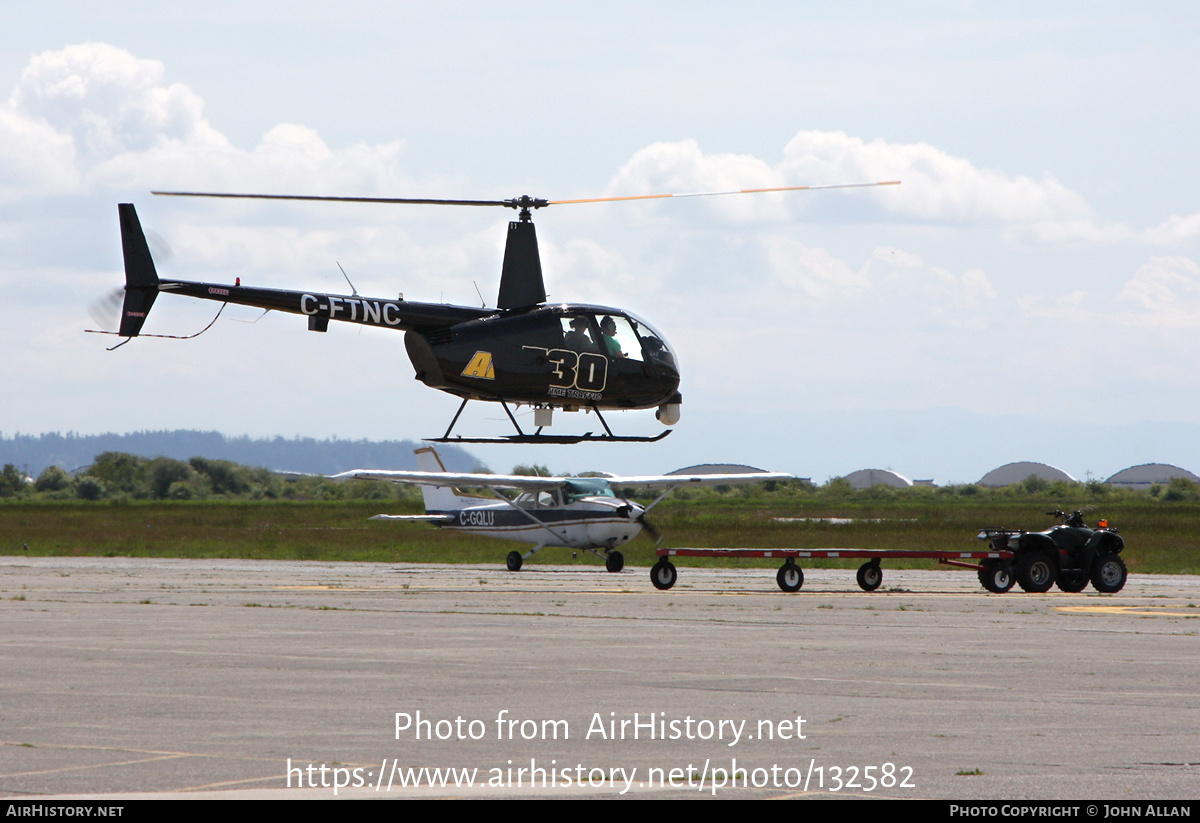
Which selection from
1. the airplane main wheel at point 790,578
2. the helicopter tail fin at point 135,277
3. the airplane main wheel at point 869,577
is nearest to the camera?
the helicopter tail fin at point 135,277

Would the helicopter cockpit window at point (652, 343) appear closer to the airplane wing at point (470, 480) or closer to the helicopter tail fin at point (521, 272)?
the helicopter tail fin at point (521, 272)

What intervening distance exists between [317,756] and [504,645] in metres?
7.82

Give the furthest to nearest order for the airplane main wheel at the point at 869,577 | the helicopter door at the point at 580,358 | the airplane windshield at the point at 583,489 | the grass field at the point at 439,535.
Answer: the grass field at the point at 439,535, the airplane windshield at the point at 583,489, the airplane main wheel at the point at 869,577, the helicopter door at the point at 580,358

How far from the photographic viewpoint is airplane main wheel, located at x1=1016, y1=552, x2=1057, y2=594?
90.1 ft

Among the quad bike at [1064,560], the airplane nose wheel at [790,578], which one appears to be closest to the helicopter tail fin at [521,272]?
the airplane nose wheel at [790,578]

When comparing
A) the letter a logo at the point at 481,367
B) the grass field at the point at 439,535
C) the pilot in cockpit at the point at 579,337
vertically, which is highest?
the pilot in cockpit at the point at 579,337

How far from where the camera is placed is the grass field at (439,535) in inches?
1817

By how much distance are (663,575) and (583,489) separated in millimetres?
8835

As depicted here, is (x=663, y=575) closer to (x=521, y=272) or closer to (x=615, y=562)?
(x=615, y=562)

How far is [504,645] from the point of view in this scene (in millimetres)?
16531

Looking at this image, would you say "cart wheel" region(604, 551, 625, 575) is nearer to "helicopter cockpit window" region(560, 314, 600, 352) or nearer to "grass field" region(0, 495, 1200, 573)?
"grass field" region(0, 495, 1200, 573)

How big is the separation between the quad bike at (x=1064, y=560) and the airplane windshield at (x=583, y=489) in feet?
41.2

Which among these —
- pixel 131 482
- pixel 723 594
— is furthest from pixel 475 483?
pixel 131 482

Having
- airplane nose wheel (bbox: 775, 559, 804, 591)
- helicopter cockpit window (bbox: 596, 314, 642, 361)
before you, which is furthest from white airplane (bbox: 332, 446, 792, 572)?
helicopter cockpit window (bbox: 596, 314, 642, 361)
